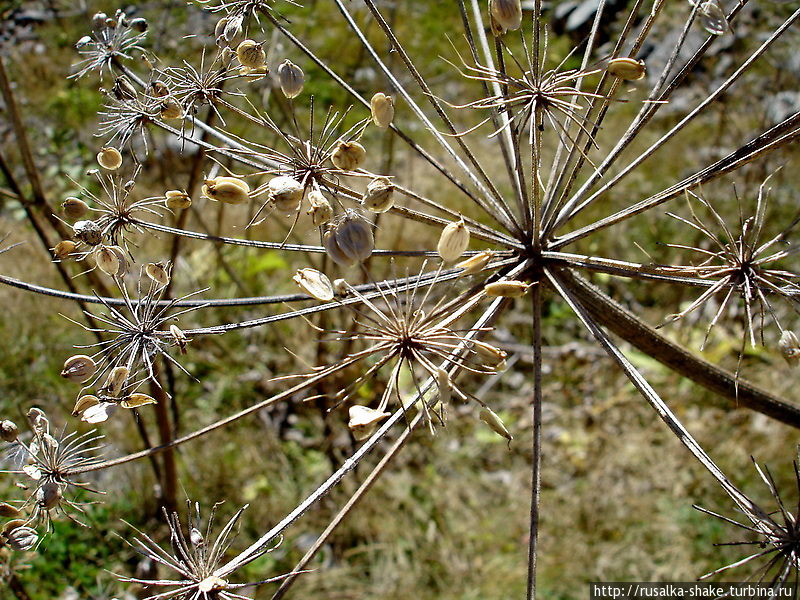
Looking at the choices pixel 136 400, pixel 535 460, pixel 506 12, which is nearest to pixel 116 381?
pixel 136 400

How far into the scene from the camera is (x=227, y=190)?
146cm

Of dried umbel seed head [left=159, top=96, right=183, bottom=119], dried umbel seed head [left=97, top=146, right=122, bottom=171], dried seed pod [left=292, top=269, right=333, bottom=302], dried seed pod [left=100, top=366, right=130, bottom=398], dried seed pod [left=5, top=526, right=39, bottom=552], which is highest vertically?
dried umbel seed head [left=159, top=96, right=183, bottom=119]

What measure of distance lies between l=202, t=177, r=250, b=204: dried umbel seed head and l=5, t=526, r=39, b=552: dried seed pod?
93cm

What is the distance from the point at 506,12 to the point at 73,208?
4.06 ft

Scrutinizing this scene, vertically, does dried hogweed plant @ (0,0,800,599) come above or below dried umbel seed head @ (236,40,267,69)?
below

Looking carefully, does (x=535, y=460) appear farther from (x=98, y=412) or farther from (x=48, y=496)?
(x=48, y=496)

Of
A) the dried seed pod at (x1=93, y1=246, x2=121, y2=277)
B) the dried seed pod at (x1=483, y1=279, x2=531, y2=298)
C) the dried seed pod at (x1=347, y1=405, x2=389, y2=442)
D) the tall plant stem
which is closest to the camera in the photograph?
the dried seed pod at (x1=347, y1=405, x2=389, y2=442)

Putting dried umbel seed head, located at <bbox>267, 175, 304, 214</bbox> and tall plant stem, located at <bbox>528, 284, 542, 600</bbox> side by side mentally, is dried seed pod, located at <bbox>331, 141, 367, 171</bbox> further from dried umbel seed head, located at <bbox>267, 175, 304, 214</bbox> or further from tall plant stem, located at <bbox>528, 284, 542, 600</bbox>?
tall plant stem, located at <bbox>528, 284, 542, 600</bbox>

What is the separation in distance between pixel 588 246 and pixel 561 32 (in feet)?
22.6

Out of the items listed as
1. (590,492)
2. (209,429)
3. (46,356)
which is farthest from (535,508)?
(46,356)

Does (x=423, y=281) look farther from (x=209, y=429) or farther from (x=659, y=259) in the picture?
(x=659, y=259)

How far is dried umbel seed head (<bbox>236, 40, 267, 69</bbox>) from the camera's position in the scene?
1536 millimetres

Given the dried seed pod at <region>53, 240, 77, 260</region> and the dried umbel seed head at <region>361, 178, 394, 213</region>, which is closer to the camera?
the dried umbel seed head at <region>361, 178, 394, 213</region>

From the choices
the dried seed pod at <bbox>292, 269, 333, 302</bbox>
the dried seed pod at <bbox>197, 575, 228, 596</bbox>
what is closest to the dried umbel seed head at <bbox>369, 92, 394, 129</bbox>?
the dried seed pod at <bbox>292, 269, 333, 302</bbox>
